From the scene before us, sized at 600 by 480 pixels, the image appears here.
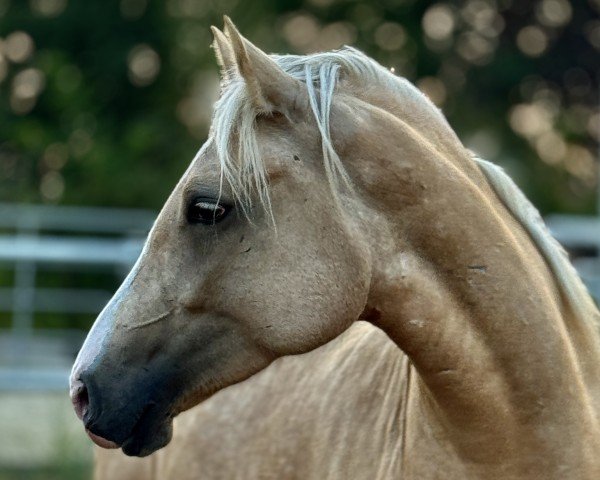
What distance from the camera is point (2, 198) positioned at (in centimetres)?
1348

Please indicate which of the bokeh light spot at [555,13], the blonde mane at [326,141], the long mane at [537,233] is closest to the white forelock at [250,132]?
the blonde mane at [326,141]

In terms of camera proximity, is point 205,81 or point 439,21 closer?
point 205,81

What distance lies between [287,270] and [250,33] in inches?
593

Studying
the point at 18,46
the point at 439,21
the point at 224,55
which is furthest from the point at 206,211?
the point at 439,21

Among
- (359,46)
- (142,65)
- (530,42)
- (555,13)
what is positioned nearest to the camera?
(359,46)

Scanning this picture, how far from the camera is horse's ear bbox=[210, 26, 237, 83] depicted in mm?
2672

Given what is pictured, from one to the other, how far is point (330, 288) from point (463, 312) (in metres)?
0.33

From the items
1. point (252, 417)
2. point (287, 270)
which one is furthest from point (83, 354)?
point (252, 417)

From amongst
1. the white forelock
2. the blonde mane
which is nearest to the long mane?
the blonde mane

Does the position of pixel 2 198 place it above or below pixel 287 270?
below

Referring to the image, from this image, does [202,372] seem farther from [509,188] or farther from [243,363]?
[509,188]

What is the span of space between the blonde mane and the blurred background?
1063 centimetres

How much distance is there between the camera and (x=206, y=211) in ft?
8.47

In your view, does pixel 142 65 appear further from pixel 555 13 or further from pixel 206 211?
pixel 206 211
